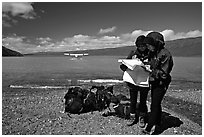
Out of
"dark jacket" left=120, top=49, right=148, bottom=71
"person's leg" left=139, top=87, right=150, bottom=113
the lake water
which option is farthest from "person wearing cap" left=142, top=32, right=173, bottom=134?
the lake water

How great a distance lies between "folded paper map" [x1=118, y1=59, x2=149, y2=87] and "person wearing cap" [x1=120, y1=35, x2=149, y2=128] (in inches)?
7.3

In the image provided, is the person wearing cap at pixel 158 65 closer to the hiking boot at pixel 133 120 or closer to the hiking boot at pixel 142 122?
the hiking boot at pixel 142 122

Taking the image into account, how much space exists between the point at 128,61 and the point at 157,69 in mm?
640

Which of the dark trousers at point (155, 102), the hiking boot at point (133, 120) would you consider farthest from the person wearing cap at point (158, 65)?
the hiking boot at point (133, 120)

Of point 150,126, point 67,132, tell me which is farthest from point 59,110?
point 150,126

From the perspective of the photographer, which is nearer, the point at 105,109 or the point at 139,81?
the point at 139,81

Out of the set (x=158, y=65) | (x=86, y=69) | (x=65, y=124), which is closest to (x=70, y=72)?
(x=86, y=69)

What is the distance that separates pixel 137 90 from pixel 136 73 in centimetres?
55

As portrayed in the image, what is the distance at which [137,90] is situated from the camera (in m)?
5.45

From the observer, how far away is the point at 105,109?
22.3 feet

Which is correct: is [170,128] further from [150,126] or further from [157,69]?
[157,69]

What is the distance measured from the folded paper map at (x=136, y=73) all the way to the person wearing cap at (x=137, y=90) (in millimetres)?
186

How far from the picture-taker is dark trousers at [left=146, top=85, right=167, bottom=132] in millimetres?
4855

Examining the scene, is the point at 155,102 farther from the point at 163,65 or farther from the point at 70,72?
the point at 70,72
